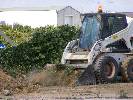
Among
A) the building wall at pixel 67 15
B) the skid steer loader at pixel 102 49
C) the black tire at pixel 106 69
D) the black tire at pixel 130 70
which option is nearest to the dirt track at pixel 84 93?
the black tire at pixel 106 69

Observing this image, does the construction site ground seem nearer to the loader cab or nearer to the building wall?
the loader cab

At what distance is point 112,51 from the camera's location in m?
21.0

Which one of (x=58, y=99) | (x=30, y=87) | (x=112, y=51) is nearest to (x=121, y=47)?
(x=112, y=51)

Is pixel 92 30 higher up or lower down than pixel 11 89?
higher up

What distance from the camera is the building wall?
164 ft

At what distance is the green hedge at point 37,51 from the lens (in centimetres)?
2445

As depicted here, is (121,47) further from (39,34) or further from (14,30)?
(14,30)

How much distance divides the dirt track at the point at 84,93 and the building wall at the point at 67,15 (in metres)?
30.3

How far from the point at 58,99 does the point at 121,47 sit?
23.2ft

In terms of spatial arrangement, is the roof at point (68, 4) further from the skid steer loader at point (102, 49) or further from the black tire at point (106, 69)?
the black tire at point (106, 69)

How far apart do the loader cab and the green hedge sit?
9.48 feet

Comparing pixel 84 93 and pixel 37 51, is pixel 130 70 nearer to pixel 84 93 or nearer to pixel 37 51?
pixel 84 93

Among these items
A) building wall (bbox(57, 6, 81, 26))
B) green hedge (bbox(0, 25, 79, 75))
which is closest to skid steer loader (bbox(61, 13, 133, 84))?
green hedge (bbox(0, 25, 79, 75))

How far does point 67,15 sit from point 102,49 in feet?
99.3
